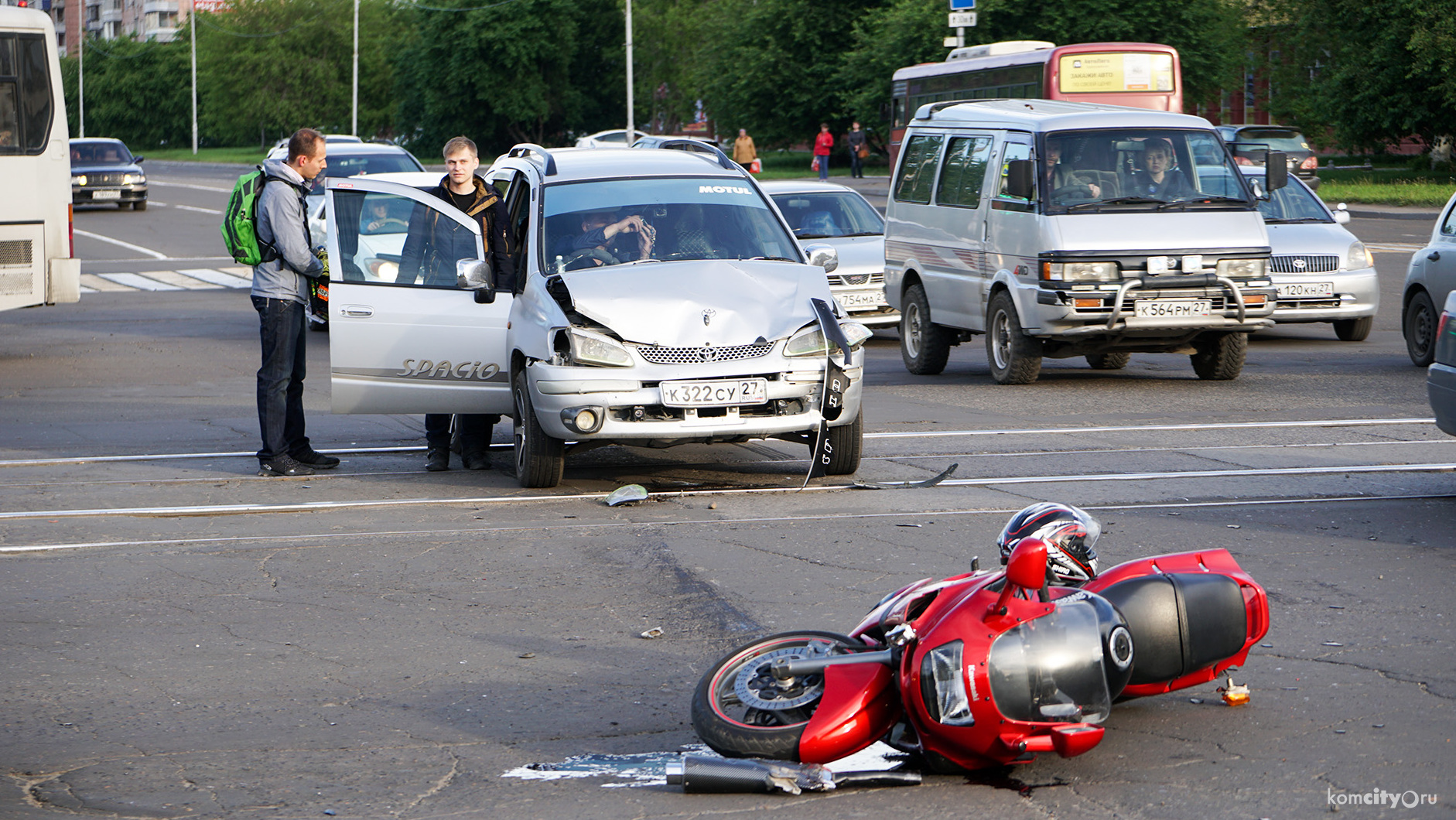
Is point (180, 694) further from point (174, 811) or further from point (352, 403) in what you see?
point (352, 403)

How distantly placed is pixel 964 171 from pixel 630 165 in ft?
17.1

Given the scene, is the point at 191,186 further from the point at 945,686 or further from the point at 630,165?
the point at 945,686

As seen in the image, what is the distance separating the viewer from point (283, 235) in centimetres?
990

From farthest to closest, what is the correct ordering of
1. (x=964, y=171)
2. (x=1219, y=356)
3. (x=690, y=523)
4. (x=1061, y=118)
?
(x=964, y=171)
(x=1219, y=356)
(x=1061, y=118)
(x=690, y=523)

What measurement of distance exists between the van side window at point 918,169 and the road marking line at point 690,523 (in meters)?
7.30

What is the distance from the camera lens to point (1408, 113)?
4562 centimetres

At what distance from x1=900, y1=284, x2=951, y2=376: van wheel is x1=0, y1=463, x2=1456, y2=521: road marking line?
18.9 feet

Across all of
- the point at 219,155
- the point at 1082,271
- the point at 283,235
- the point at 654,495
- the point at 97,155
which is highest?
the point at 219,155

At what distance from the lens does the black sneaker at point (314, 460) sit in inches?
413

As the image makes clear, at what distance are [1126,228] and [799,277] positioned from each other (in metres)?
4.77

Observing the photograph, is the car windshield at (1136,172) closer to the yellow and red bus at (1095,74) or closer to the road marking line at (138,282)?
the yellow and red bus at (1095,74)

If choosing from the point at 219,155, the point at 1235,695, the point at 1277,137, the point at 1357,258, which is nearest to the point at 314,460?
the point at 1235,695

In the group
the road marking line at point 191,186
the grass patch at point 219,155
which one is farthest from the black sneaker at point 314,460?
the grass patch at point 219,155

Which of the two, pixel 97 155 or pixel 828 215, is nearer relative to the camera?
pixel 828 215
